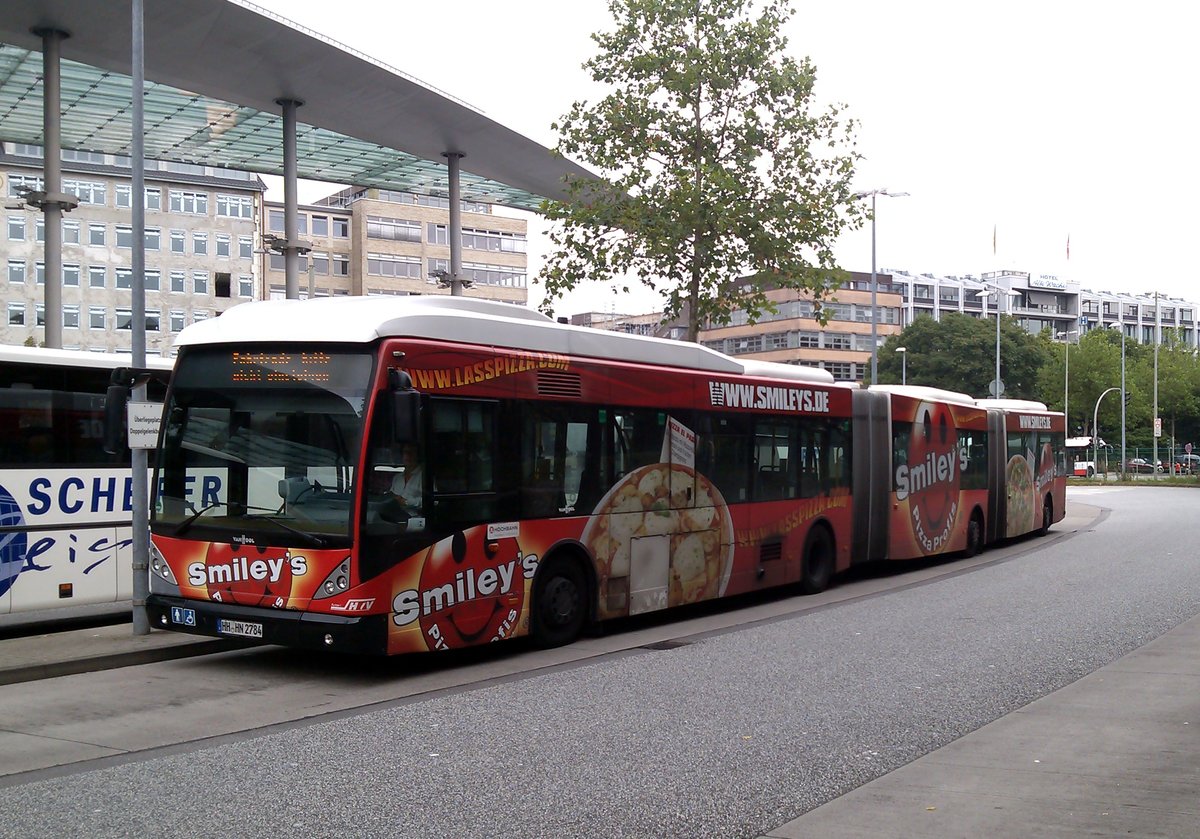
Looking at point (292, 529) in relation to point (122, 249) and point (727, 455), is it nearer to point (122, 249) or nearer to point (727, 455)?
point (727, 455)

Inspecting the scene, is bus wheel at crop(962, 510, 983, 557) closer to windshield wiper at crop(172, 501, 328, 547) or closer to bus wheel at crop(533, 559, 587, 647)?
bus wheel at crop(533, 559, 587, 647)

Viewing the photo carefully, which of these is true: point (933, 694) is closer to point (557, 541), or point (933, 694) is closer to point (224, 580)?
point (557, 541)

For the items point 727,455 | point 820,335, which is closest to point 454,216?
point 727,455

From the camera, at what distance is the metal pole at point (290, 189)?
2705cm

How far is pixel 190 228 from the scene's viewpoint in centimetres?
8912

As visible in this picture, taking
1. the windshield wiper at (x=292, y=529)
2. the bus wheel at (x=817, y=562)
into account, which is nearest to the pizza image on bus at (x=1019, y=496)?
the bus wheel at (x=817, y=562)

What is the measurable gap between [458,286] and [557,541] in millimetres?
20820

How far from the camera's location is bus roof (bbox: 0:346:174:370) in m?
13.0

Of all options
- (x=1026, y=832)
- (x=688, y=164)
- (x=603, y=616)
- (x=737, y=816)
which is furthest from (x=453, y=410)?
(x=688, y=164)

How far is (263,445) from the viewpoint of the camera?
1047 centimetres

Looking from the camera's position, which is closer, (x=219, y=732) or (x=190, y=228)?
(x=219, y=732)

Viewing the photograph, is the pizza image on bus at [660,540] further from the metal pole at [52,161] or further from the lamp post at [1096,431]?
the lamp post at [1096,431]

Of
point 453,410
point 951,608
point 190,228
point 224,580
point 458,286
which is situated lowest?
point 951,608

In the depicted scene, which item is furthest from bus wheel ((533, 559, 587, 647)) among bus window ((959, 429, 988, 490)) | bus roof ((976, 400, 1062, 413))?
bus roof ((976, 400, 1062, 413))
